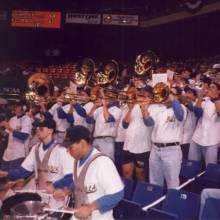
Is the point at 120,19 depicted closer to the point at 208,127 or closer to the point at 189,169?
the point at 208,127

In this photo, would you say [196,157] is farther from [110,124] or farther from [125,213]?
[125,213]

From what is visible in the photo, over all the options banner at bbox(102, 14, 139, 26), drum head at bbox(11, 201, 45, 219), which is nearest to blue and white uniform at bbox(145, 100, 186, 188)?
drum head at bbox(11, 201, 45, 219)

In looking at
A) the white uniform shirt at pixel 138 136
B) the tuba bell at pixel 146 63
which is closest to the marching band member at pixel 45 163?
the white uniform shirt at pixel 138 136

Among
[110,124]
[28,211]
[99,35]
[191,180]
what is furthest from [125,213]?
[99,35]

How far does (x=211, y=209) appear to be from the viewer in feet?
16.1

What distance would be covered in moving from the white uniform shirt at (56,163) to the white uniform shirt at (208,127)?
3008 mm

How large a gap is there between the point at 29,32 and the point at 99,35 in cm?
324

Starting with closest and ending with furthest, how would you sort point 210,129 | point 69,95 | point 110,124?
point 210,129 → point 110,124 → point 69,95

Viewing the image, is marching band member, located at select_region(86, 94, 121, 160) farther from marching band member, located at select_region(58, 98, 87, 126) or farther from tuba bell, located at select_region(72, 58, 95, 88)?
tuba bell, located at select_region(72, 58, 95, 88)

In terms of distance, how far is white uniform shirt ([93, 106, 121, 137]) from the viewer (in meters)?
8.47

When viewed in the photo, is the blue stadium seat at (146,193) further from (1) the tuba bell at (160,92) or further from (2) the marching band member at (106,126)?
(2) the marching band member at (106,126)

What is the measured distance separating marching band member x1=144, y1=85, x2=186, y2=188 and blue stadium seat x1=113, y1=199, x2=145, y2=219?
75.5 inches

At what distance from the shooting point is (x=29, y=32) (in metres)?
22.0

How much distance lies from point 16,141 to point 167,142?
323cm
